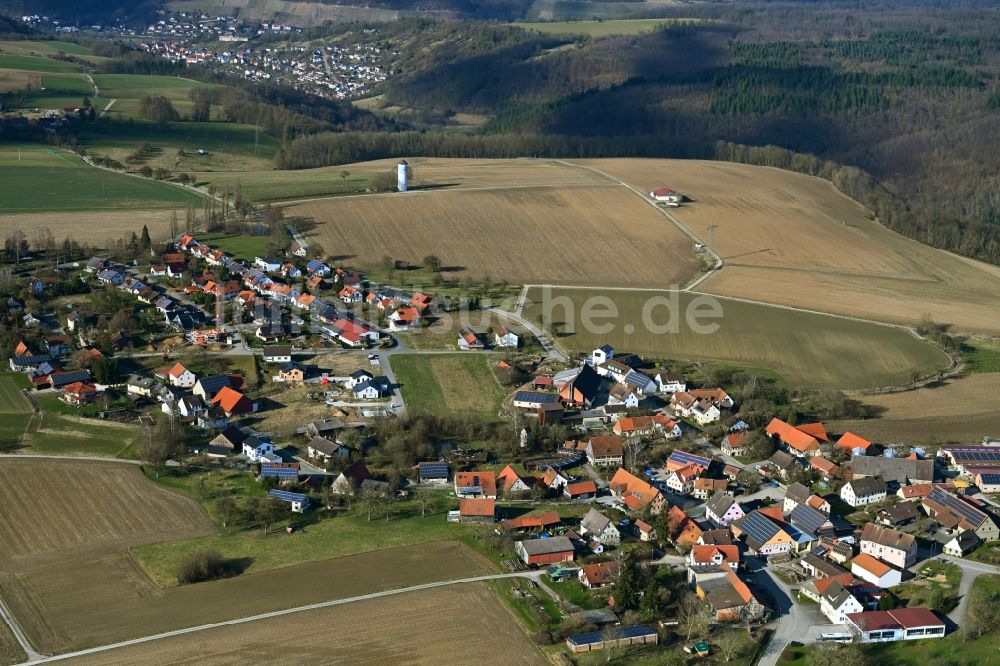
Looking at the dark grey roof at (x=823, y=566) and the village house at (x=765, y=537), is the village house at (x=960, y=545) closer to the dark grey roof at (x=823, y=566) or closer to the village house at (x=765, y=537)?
the dark grey roof at (x=823, y=566)

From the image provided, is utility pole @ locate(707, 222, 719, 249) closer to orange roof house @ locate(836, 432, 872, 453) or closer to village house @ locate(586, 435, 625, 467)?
orange roof house @ locate(836, 432, 872, 453)

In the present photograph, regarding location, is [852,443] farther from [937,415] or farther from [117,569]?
[117,569]

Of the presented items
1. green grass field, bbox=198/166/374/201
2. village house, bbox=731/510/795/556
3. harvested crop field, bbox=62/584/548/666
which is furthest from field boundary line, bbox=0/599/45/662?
green grass field, bbox=198/166/374/201

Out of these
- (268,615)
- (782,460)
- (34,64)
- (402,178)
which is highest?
(34,64)

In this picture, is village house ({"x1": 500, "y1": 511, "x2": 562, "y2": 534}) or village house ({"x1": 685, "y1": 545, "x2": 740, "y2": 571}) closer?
village house ({"x1": 685, "y1": 545, "x2": 740, "y2": 571})

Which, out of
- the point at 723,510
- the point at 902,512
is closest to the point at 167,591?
the point at 723,510

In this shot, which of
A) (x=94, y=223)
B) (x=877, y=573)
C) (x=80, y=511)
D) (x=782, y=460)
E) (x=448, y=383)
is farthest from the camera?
(x=94, y=223)

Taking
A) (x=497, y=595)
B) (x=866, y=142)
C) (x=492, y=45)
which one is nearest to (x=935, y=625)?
(x=497, y=595)
